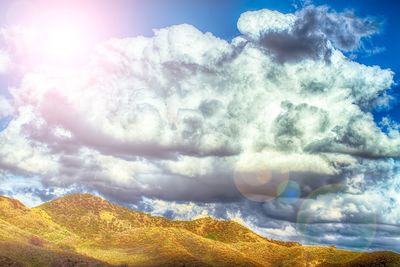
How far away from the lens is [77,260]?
19375 cm

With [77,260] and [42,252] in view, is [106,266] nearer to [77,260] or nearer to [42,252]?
[77,260]

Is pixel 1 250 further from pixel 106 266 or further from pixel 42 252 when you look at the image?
pixel 106 266

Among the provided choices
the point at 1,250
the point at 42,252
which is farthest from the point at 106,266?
the point at 1,250

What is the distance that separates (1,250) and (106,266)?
119 feet

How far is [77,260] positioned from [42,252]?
14.1 m

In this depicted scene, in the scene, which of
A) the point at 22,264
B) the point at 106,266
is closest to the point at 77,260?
the point at 106,266

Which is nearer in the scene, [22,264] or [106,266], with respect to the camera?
[22,264]

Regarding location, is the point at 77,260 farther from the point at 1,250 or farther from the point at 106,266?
the point at 1,250

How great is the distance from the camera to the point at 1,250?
7234 inches

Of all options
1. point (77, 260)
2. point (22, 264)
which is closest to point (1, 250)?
point (22, 264)

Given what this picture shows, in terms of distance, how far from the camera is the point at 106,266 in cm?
19600

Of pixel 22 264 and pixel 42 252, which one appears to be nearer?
pixel 22 264

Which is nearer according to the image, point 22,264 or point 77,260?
point 22,264

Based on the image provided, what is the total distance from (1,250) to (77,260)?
26.0 m
